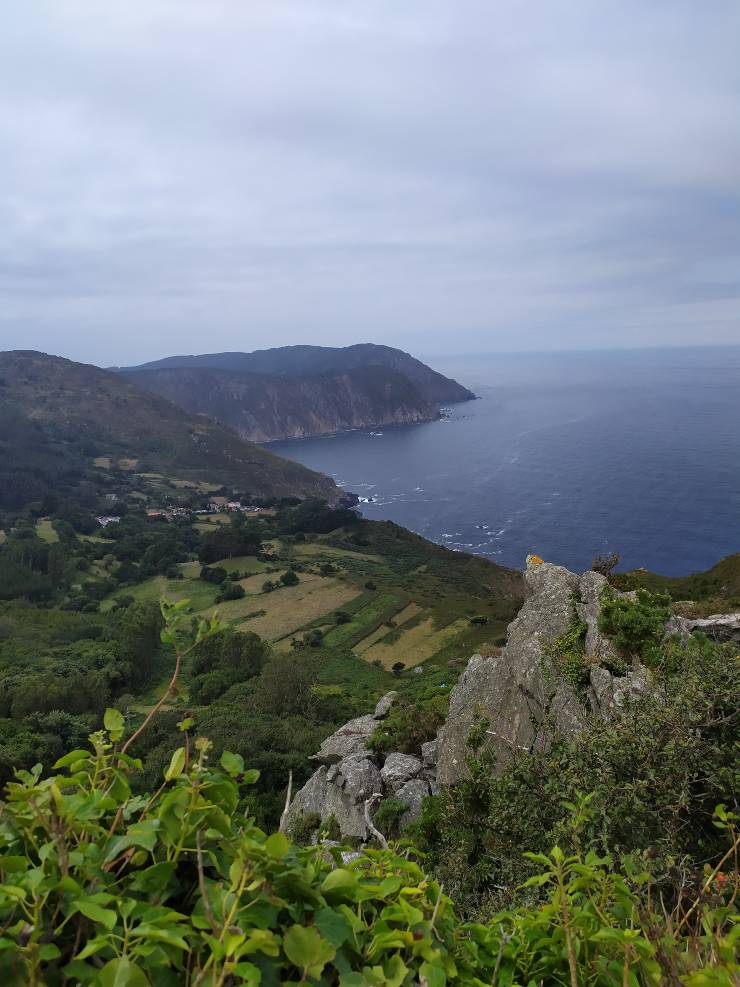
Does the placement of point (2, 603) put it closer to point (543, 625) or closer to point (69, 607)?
point (69, 607)

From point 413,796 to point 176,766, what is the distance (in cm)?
1542

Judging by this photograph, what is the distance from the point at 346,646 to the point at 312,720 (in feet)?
86.2

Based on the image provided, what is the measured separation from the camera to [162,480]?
166 meters

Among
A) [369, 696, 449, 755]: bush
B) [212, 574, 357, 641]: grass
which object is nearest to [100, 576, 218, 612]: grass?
[212, 574, 357, 641]: grass

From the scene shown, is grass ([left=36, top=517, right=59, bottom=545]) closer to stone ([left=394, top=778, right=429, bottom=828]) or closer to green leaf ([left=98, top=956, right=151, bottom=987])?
stone ([left=394, top=778, right=429, bottom=828])

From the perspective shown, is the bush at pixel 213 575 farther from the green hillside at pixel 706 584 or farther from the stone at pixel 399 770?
the stone at pixel 399 770

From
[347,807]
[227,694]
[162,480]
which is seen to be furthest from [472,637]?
[162,480]

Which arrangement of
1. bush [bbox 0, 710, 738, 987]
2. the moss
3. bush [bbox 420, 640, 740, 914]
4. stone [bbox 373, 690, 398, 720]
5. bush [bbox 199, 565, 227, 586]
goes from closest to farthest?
bush [bbox 0, 710, 738, 987] → bush [bbox 420, 640, 740, 914] → the moss → stone [bbox 373, 690, 398, 720] → bush [bbox 199, 565, 227, 586]

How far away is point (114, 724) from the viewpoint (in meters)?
2.17

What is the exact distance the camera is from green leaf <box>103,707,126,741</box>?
6.83 ft

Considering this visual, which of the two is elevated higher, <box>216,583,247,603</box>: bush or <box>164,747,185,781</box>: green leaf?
<box>164,747,185,781</box>: green leaf

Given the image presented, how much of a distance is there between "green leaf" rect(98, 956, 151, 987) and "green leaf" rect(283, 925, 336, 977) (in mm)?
372

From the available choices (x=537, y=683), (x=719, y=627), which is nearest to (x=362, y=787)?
(x=537, y=683)

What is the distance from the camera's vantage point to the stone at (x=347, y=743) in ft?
69.6
